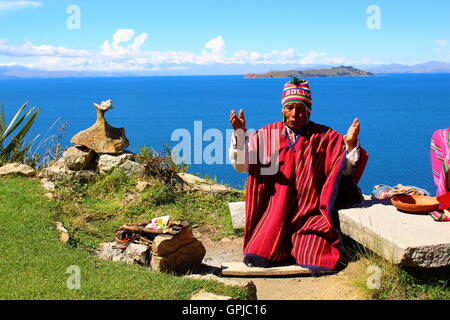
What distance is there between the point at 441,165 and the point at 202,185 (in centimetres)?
443

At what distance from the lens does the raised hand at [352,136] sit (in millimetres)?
5645

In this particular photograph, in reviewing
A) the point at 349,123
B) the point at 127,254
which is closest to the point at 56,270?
the point at 127,254

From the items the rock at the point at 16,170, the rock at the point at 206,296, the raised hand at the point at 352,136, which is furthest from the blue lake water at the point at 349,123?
the rock at the point at 206,296

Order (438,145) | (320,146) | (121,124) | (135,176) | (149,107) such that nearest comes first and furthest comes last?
(438,145), (320,146), (135,176), (121,124), (149,107)

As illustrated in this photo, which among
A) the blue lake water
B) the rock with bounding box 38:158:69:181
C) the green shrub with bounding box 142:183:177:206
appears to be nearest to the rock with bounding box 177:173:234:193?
the green shrub with bounding box 142:183:177:206

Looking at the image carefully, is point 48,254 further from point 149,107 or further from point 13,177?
point 149,107

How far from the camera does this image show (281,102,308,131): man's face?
233 inches

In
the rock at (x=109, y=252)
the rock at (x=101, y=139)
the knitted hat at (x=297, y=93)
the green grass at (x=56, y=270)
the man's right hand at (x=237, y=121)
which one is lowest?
the rock at (x=109, y=252)

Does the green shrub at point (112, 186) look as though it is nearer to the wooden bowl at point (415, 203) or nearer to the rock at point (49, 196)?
the rock at point (49, 196)

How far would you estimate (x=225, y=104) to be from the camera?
6256 centimetres

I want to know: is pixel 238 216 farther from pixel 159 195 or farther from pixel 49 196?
pixel 49 196

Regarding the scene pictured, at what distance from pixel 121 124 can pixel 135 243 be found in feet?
127

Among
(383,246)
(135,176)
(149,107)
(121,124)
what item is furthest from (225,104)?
(383,246)

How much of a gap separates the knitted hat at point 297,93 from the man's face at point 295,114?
50 millimetres
